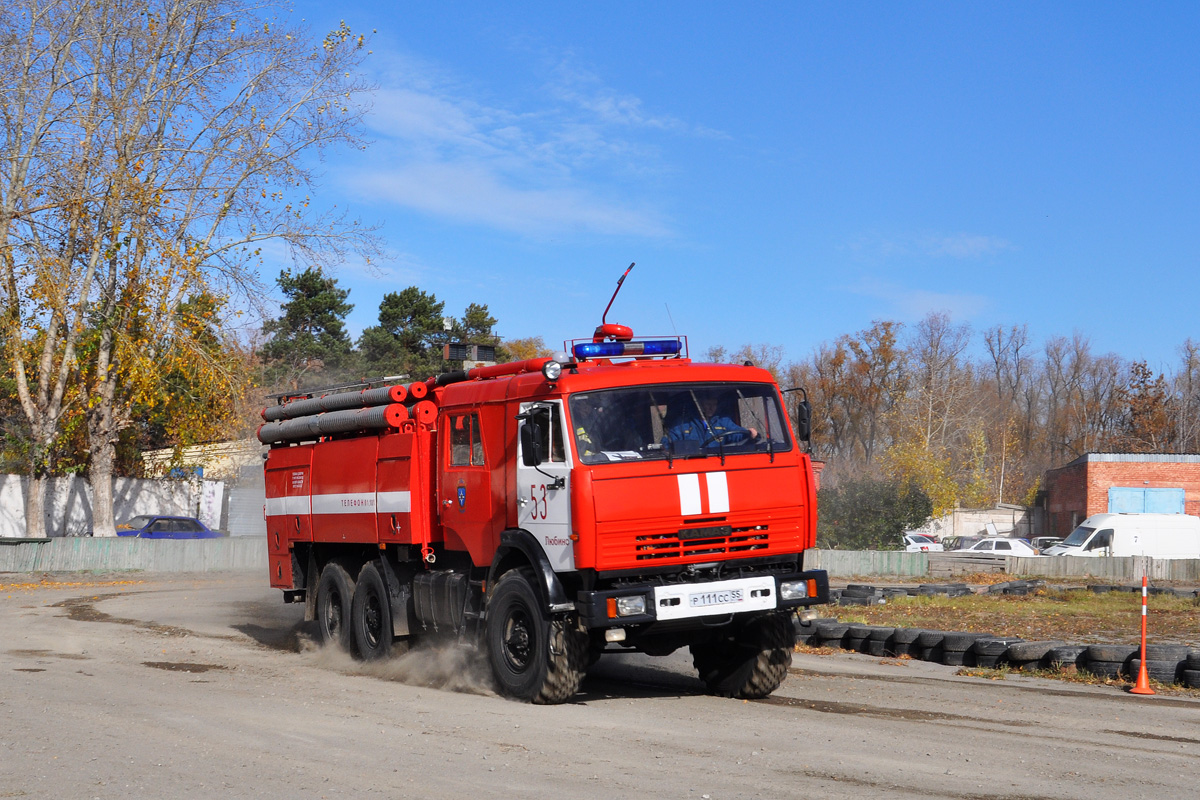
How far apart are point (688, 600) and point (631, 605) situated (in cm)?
50

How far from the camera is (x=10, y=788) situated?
263 inches

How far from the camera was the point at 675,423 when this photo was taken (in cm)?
1005

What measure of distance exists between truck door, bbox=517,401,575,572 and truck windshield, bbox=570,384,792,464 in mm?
223

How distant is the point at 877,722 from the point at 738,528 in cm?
198

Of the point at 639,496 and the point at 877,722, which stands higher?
the point at 639,496

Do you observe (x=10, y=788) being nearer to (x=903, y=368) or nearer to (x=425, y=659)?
(x=425, y=659)

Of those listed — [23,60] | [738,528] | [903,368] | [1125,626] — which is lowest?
[1125,626]

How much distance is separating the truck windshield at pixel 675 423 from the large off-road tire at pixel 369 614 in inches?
183

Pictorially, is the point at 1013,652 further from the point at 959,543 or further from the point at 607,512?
the point at 959,543

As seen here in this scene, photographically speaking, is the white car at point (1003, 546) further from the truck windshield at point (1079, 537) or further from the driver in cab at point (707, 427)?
the driver in cab at point (707, 427)

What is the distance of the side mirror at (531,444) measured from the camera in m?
9.95

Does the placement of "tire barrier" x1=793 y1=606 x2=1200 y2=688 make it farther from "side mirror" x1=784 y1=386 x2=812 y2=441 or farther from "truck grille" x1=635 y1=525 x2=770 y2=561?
"side mirror" x1=784 y1=386 x2=812 y2=441

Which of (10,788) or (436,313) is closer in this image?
(10,788)

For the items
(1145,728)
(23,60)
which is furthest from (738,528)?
(23,60)
